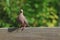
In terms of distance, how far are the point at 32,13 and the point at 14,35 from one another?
1167 millimetres

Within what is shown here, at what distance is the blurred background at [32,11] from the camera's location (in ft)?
9.03

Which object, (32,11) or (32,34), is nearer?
(32,34)

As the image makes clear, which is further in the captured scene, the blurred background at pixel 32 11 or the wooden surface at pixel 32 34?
the blurred background at pixel 32 11

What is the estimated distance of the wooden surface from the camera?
66.7 inches

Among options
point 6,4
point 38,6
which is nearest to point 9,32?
point 6,4

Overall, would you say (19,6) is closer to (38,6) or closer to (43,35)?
(38,6)

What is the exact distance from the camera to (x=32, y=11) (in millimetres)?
2863

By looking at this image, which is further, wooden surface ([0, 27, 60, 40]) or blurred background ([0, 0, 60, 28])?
blurred background ([0, 0, 60, 28])

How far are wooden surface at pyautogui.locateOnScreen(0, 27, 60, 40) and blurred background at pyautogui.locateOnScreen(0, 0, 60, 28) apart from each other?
0.93m

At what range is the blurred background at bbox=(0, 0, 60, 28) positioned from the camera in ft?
9.03

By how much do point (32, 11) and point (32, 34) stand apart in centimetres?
116

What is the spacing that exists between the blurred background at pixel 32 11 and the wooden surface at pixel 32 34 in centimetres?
93

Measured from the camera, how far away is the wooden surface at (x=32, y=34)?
170 centimetres

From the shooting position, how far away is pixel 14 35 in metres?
1.75
